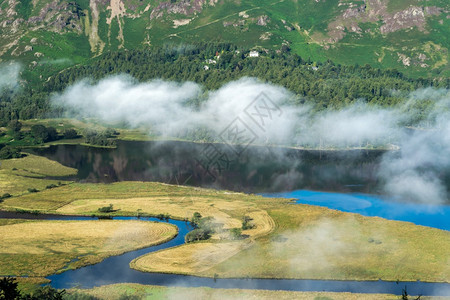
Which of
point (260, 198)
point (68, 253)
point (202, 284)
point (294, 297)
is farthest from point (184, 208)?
point (294, 297)

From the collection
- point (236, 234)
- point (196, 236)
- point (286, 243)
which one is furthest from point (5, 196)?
point (286, 243)

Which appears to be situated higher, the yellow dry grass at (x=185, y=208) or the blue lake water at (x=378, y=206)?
the blue lake water at (x=378, y=206)

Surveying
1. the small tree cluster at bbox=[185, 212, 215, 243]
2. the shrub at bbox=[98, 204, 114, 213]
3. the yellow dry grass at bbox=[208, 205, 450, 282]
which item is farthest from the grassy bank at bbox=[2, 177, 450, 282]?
the shrub at bbox=[98, 204, 114, 213]

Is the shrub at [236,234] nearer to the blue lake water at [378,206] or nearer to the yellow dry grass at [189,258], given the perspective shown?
the yellow dry grass at [189,258]

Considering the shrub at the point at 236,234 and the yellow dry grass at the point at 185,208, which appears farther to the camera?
the yellow dry grass at the point at 185,208

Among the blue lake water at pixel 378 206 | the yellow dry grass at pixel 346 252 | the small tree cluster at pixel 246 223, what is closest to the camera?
the yellow dry grass at pixel 346 252

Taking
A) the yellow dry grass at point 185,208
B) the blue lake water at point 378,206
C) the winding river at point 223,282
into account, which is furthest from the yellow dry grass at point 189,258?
the blue lake water at point 378,206

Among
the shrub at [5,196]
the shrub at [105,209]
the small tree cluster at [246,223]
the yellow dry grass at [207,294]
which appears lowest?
the yellow dry grass at [207,294]
